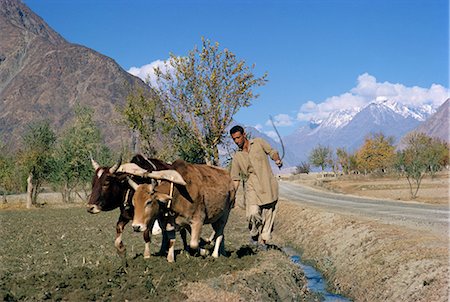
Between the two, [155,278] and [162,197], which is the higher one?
[162,197]

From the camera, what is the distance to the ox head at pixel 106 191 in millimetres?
11953

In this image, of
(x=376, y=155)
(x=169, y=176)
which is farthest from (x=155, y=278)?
(x=376, y=155)

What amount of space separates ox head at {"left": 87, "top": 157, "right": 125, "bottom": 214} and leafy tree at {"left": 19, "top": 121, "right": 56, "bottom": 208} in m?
46.4

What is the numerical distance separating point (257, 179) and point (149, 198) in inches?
143

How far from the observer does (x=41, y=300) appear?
9.16m

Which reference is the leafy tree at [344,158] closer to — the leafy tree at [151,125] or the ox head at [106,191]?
the leafy tree at [151,125]

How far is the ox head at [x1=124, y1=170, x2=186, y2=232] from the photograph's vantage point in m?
10.7

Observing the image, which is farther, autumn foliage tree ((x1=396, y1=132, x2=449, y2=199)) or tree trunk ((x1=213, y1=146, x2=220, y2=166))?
autumn foliage tree ((x1=396, y1=132, x2=449, y2=199))

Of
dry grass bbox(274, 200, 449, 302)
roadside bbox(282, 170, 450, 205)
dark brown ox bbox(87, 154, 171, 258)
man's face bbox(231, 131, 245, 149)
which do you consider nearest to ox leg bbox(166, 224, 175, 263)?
dark brown ox bbox(87, 154, 171, 258)

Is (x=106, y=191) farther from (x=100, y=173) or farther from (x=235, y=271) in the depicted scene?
(x=235, y=271)

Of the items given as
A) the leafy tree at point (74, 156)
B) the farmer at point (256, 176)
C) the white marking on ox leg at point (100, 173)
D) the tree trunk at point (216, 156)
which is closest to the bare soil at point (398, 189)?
the tree trunk at point (216, 156)

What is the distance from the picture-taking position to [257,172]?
13594mm

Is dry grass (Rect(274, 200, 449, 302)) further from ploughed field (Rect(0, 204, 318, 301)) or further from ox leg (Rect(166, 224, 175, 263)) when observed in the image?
ox leg (Rect(166, 224, 175, 263))

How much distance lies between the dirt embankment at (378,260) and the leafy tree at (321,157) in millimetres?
157237
